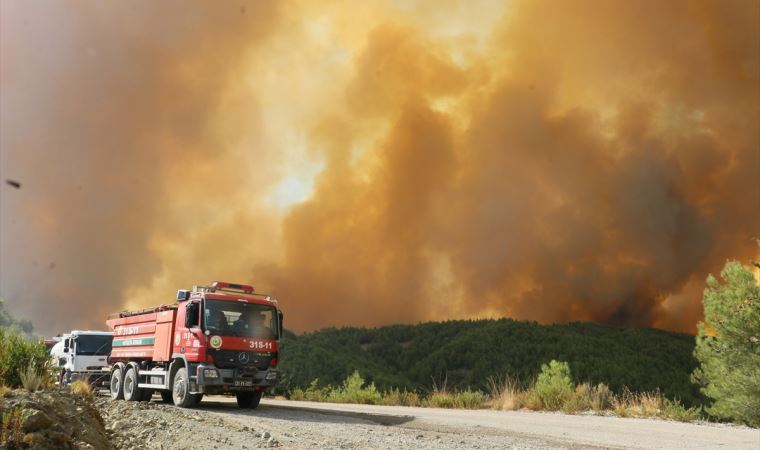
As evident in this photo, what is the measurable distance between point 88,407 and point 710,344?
19565 millimetres

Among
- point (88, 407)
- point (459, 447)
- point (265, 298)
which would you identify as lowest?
point (459, 447)

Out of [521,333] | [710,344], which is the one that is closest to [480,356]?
[521,333]

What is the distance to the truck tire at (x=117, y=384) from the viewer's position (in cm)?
2163

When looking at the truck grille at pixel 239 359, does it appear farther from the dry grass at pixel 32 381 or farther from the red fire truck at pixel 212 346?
the dry grass at pixel 32 381

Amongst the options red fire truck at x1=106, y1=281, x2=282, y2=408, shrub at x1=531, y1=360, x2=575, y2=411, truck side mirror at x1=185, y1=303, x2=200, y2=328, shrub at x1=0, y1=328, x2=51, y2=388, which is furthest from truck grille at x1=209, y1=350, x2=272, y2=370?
shrub at x1=531, y1=360, x2=575, y2=411

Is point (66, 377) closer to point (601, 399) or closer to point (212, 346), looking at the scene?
point (212, 346)

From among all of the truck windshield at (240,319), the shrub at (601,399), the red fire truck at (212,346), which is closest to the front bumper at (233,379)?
the red fire truck at (212,346)

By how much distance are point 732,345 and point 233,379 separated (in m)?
16.4

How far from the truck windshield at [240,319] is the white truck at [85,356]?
11.1 m

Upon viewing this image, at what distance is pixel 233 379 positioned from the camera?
58.2ft

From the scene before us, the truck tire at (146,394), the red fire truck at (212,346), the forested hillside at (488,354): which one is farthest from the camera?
the forested hillside at (488,354)

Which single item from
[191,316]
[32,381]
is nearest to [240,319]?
[191,316]

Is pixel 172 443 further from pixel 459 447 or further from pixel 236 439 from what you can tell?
pixel 459 447

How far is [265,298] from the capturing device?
1925 cm
